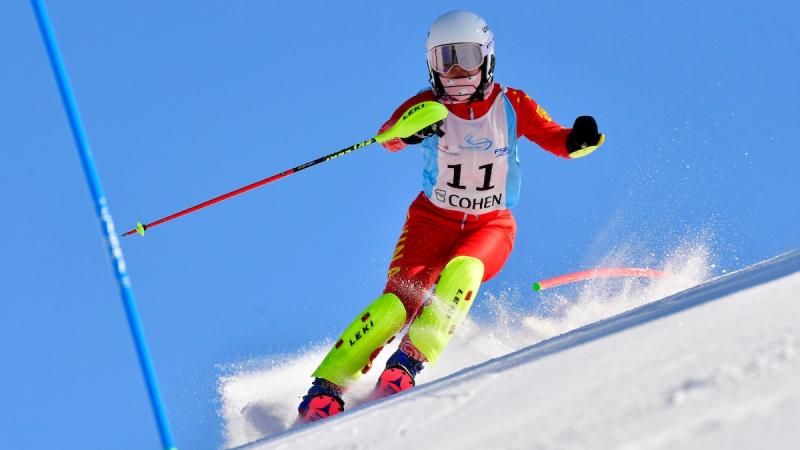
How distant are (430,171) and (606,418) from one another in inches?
101

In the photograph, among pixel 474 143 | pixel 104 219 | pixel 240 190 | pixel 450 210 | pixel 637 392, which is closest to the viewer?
pixel 637 392

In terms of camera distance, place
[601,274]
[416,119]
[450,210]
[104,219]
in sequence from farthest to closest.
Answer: [601,274], [450,210], [416,119], [104,219]

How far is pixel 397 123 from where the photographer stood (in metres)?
3.86

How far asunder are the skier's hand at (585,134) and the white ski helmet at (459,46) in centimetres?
44

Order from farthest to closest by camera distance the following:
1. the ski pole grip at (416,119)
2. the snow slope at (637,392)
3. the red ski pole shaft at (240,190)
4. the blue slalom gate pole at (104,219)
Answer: the ski pole grip at (416,119)
the red ski pole shaft at (240,190)
the blue slalom gate pole at (104,219)
the snow slope at (637,392)

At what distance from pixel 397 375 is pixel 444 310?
1.06 feet

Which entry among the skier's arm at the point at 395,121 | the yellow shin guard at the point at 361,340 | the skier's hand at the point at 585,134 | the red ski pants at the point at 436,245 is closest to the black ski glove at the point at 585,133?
the skier's hand at the point at 585,134

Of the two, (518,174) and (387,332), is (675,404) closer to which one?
(387,332)

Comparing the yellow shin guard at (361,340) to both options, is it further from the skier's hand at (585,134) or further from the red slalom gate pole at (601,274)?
the red slalom gate pole at (601,274)

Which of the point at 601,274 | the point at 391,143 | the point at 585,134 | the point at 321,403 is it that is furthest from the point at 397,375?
the point at 601,274

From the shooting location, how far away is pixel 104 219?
270 centimetres

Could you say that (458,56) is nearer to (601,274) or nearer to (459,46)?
(459,46)

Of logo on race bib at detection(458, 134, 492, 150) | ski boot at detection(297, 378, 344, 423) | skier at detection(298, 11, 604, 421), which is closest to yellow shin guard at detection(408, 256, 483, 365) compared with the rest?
skier at detection(298, 11, 604, 421)

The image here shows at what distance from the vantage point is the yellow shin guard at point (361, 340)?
12.0ft
